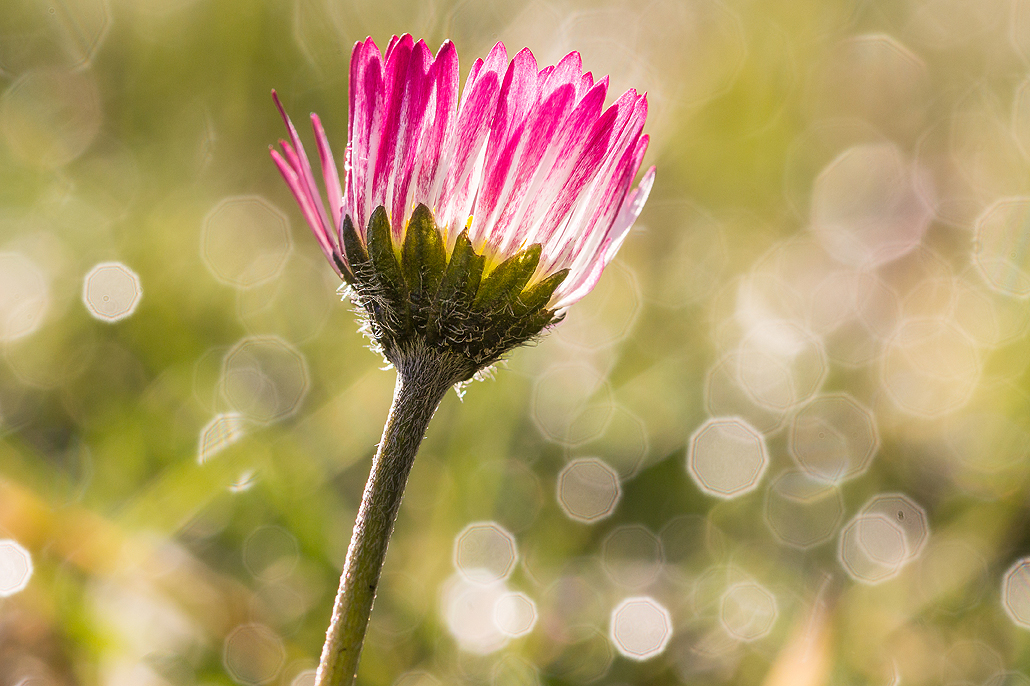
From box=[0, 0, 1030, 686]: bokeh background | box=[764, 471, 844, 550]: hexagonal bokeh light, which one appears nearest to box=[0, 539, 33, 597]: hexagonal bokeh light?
box=[0, 0, 1030, 686]: bokeh background

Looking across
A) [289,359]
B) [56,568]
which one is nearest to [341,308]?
[289,359]

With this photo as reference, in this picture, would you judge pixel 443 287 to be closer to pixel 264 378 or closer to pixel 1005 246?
pixel 264 378

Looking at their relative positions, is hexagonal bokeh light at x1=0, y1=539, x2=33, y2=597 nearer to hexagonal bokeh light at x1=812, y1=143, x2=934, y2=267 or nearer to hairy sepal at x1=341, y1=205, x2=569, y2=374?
hairy sepal at x1=341, y1=205, x2=569, y2=374

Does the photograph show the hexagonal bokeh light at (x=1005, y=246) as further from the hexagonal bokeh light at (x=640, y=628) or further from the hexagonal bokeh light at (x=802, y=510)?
the hexagonal bokeh light at (x=640, y=628)

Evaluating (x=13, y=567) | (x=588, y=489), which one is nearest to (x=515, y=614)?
(x=588, y=489)

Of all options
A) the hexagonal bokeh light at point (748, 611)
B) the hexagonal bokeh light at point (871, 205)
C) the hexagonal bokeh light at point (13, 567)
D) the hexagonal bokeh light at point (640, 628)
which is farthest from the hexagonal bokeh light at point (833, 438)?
the hexagonal bokeh light at point (13, 567)

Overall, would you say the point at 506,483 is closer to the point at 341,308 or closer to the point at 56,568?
the point at 341,308
